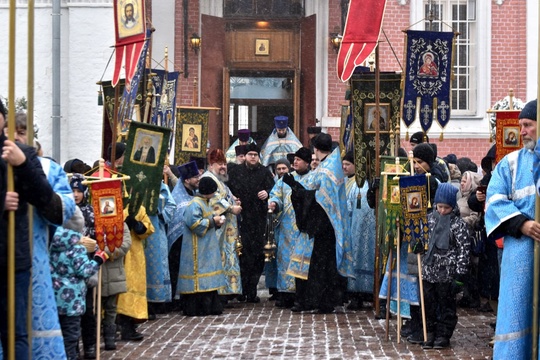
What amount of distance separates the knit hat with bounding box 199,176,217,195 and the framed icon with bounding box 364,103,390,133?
182cm

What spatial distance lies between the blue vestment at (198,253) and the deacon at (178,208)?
169mm

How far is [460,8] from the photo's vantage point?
2370 cm

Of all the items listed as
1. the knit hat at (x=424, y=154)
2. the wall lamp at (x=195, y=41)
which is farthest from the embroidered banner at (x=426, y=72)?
the wall lamp at (x=195, y=41)

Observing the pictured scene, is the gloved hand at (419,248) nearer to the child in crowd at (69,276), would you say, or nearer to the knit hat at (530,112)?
the knit hat at (530,112)

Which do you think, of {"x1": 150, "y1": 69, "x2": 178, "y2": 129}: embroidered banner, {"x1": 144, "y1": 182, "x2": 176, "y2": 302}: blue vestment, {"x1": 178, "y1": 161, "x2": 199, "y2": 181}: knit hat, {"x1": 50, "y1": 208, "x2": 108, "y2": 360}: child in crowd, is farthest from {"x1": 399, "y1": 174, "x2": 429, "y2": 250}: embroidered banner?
{"x1": 150, "y1": 69, "x2": 178, "y2": 129}: embroidered banner

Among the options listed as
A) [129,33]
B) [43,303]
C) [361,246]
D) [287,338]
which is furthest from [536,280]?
[361,246]

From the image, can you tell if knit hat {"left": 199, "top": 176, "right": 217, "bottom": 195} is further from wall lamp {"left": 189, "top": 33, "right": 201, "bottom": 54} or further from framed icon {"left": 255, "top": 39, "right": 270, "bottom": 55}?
framed icon {"left": 255, "top": 39, "right": 270, "bottom": 55}

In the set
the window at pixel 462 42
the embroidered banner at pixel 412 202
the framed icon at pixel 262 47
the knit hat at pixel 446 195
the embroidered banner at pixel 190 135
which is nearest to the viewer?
the knit hat at pixel 446 195

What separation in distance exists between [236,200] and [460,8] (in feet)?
34.4

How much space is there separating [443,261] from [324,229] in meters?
3.32

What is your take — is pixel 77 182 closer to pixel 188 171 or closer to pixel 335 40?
pixel 188 171

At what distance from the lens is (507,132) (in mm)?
10617

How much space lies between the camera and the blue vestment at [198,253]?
13.5 m

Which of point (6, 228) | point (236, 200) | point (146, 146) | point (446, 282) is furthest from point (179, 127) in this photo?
point (6, 228)
